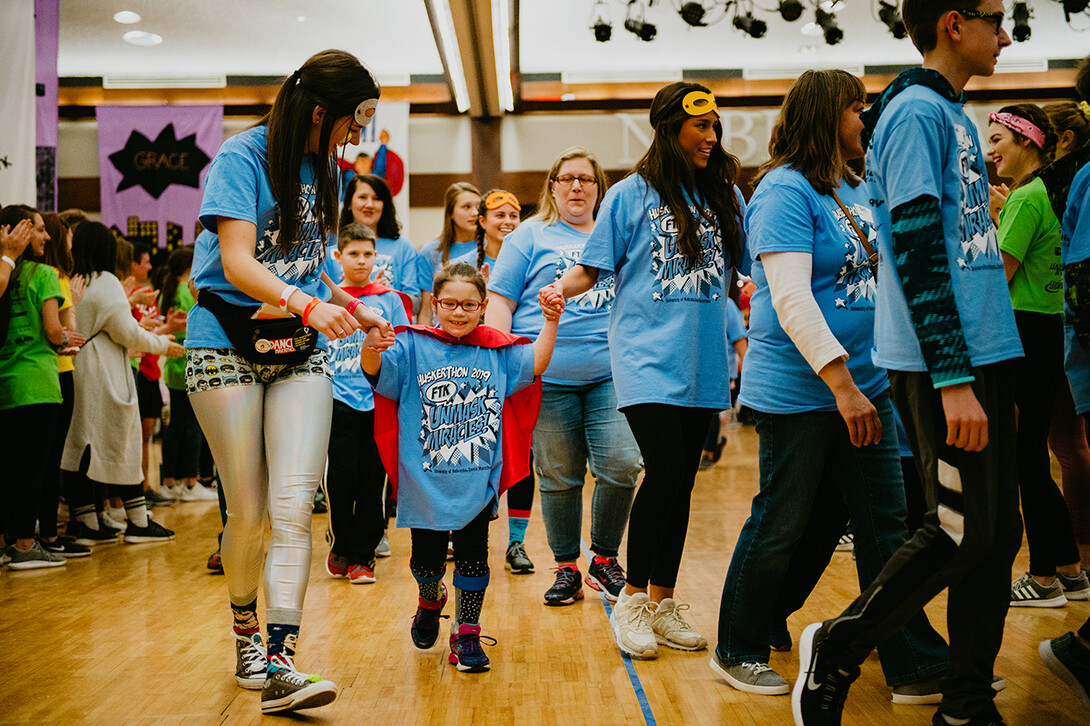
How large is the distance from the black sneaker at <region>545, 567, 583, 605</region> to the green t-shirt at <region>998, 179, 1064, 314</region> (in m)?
1.75

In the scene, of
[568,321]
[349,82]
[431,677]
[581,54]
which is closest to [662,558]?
[431,677]

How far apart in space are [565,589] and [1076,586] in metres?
1.69

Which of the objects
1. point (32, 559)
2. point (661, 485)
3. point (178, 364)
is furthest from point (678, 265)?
point (178, 364)

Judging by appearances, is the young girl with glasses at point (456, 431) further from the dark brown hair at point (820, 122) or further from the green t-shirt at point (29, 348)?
the green t-shirt at point (29, 348)

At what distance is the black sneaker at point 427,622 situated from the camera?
2576 millimetres

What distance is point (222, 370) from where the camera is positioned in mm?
2189

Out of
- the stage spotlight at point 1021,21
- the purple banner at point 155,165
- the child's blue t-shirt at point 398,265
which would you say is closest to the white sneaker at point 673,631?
the child's blue t-shirt at point 398,265

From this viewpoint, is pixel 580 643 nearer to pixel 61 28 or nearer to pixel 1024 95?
pixel 61 28

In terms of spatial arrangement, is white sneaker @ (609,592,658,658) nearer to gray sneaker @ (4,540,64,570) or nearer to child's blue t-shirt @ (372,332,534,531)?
child's blue t-shirt @ (372,332,534,531)

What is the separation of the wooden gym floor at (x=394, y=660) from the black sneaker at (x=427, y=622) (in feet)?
0.13

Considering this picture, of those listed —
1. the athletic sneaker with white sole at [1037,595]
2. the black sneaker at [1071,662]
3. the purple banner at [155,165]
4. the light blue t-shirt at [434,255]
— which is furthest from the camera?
the purple banner at [155,165]

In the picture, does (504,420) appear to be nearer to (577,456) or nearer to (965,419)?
(577,456)

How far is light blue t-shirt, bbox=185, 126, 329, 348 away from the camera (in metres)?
2.07

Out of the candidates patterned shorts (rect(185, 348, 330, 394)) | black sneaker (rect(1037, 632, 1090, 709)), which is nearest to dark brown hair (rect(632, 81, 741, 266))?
patterned shorts (rect(185, 348, 330, 394))
